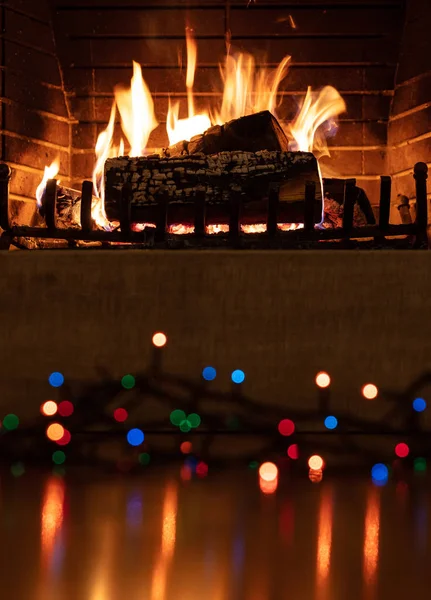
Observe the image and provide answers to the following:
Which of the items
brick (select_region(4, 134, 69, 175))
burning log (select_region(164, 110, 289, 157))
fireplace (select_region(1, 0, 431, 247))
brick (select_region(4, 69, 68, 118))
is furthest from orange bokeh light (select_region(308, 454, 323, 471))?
brick (select_region(4, 69, 68, 118))

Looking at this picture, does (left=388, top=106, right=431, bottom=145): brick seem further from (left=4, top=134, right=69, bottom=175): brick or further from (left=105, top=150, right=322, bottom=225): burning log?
(left=4, top=134, right=69, bottom=175): brick

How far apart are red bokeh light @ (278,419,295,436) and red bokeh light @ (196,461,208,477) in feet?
0.48

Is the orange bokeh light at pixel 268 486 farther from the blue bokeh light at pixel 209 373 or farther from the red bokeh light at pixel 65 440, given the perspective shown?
the red bokeh light at pixel 65 440

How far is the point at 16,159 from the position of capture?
2057 mm

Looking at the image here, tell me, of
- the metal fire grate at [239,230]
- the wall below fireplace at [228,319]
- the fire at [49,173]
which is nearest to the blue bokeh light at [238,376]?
the wall below fireplace at [228,319]

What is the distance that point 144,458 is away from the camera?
1.27 meters

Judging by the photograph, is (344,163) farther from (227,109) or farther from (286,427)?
(286,427)

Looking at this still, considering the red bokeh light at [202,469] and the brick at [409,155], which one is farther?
the brick at [409,155]

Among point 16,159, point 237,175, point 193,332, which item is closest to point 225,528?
point 193,332

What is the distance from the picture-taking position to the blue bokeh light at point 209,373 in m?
1.31

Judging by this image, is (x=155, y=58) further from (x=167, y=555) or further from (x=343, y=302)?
(x=167, y=555)

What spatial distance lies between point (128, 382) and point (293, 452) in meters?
0.30

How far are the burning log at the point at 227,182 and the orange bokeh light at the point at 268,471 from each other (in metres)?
0.59

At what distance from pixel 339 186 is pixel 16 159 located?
2.85 feet
